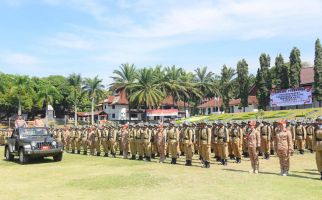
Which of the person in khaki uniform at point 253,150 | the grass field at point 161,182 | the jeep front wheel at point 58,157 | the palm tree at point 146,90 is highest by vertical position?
the palm tree at point 146,90

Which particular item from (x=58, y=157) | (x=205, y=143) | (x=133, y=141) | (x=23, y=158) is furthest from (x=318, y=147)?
(x=23, y=158)

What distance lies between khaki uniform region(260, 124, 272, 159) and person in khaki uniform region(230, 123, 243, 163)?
140 cm

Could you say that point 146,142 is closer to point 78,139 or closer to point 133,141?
point 133,141

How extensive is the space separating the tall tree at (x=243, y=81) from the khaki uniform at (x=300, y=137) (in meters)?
41.1

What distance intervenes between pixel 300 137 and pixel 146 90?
129 feet

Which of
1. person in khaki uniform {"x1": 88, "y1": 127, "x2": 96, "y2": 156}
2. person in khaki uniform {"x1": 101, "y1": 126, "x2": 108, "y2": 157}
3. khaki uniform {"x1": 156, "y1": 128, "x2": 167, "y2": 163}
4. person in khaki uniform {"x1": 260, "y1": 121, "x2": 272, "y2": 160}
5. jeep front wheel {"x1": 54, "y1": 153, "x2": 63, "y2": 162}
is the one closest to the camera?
khaki uniform {"x1": 156, "y1": 128, "x2": 167, "y2": 163}

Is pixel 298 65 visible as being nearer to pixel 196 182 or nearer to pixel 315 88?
pixel 315 88

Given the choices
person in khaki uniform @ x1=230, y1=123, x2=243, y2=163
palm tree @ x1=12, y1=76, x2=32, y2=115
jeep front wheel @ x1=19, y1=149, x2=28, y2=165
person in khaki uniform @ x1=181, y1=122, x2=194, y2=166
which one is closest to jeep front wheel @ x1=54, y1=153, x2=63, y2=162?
jeep front wheel @ x1=19, y1=149, x2=28, y2=165

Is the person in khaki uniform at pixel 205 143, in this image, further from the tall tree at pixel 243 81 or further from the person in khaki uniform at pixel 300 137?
the tall tree at pixel 243 81

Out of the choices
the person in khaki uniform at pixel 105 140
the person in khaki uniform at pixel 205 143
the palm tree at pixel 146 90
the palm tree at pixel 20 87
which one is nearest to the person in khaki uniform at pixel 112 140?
the person in khaki uniform at pixel 105 140

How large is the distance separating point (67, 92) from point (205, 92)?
28.6 metres

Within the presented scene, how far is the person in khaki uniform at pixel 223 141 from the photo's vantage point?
1653 centimetres

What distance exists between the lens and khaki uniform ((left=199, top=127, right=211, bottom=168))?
15781 mm

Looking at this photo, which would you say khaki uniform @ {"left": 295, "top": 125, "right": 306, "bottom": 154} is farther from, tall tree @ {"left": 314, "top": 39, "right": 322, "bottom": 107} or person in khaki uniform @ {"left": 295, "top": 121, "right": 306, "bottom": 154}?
tall tree @ {"left": 314, "top": 39, "right": 322, "bottom": 107}
